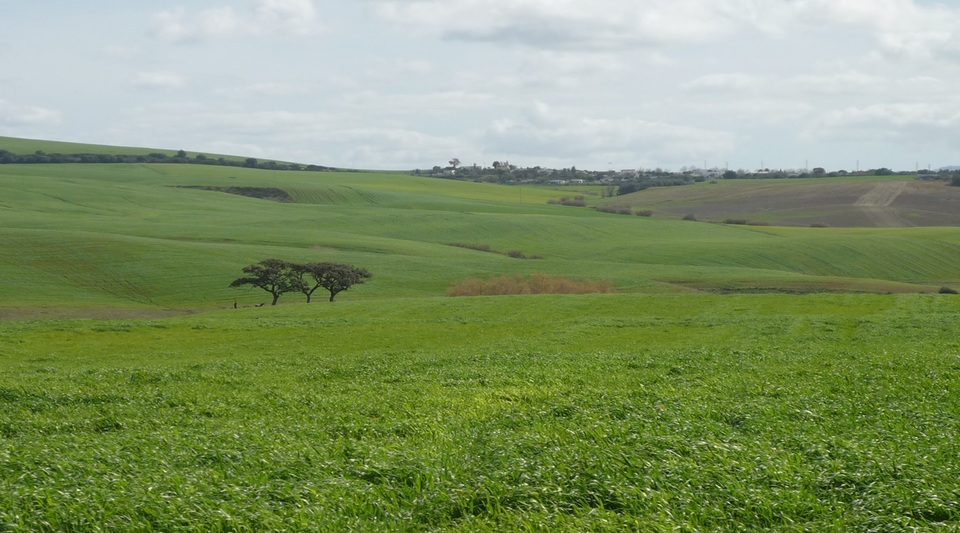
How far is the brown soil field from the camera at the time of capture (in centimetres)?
13888

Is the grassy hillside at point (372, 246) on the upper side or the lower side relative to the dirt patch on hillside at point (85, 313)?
upper

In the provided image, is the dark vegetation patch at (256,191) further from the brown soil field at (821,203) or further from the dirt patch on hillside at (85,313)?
the dirt patch on hillside at (85,313)

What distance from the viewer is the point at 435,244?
11612 cm

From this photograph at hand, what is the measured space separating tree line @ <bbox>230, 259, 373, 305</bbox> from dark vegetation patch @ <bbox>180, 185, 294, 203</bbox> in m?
92.3

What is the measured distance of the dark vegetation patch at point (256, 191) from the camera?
6417 inches

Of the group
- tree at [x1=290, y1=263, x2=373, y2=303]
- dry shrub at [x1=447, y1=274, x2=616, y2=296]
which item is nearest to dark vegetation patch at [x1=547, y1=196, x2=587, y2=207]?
dry shrub at [x1=447, y1=274, x2=616, y2=296]

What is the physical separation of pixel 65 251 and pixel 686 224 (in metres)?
85.2

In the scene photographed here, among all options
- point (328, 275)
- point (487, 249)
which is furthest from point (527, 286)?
point (487, 249)

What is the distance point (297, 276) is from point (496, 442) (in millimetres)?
60921

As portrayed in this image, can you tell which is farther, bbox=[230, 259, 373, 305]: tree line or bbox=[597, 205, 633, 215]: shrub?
bbox=[597, 205, 633, 215]: shrub

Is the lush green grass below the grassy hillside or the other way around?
the other way around

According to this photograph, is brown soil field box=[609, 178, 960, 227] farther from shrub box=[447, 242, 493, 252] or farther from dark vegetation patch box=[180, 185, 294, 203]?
dark vegetation patch box=[180, 185, 294, 203]

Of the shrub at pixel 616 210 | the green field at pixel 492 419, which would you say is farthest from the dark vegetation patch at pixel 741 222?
the green field at pixel 492 419

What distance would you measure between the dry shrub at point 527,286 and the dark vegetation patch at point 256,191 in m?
87.7
